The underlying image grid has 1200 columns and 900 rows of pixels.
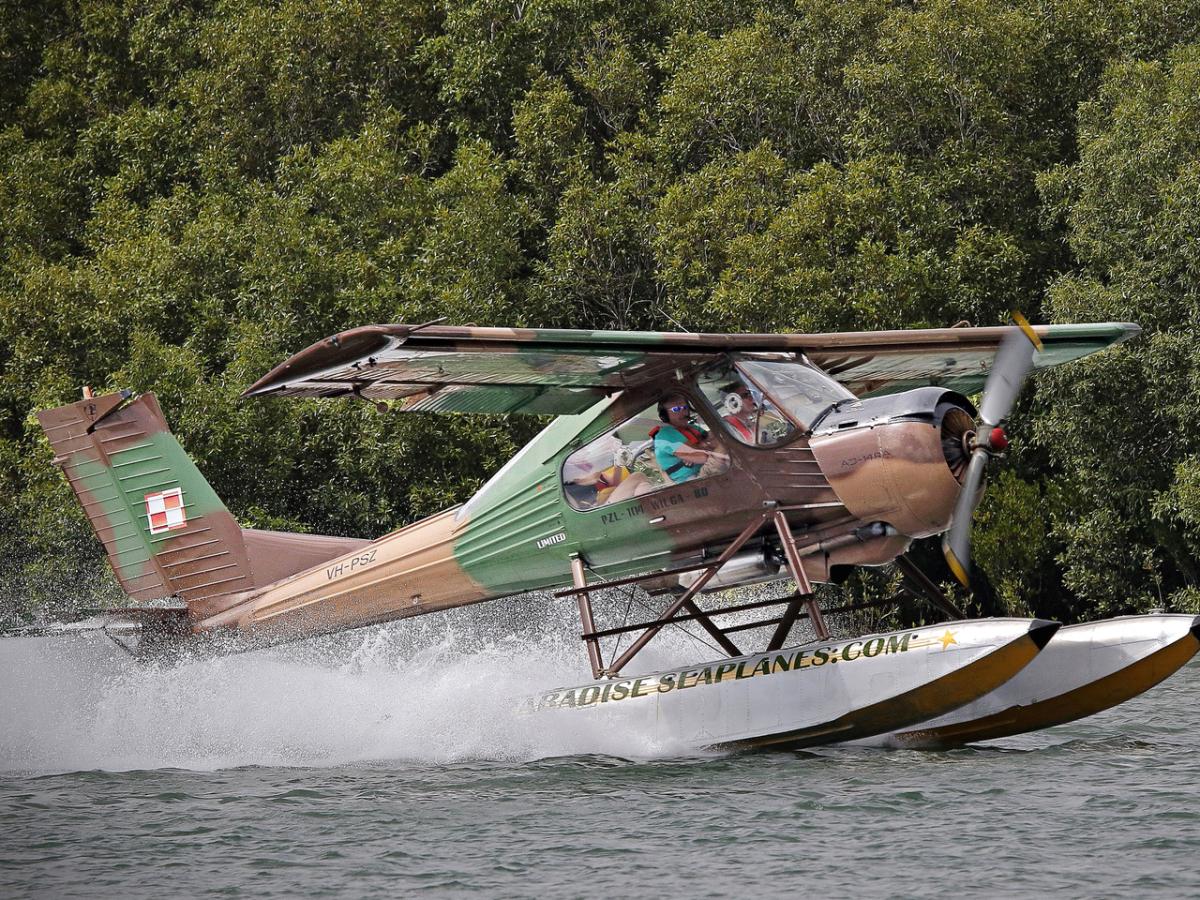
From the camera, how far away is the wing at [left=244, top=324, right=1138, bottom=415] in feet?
31.2

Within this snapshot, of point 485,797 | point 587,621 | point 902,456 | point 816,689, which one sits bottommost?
point 485,797

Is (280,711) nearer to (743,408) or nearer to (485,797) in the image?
(485,797)

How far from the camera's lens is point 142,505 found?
12875 mm

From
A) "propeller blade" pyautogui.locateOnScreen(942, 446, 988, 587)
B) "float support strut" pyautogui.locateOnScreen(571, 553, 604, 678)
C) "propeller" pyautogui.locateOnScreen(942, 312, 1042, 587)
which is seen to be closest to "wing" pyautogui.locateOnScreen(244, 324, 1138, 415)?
"float support strut" pyautogui.locateOnScreen(571, 553, 604, 678)

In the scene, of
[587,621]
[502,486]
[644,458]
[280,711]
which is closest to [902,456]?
[644,458]

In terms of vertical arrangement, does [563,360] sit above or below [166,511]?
above

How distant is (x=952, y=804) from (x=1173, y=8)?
19.0m

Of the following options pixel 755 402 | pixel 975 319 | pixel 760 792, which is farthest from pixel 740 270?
pixel 760 792

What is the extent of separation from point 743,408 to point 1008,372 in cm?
175

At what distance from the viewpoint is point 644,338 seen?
10.2 meters

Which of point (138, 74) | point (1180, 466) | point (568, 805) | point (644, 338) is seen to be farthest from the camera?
point (138, 74)

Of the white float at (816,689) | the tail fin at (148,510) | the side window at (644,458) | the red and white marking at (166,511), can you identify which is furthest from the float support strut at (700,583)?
the red and white marking at (166,511)

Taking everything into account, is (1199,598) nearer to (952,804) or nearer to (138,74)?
(952,804)

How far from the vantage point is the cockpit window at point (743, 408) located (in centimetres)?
1049
